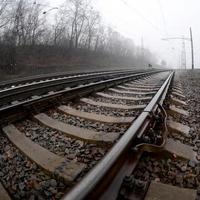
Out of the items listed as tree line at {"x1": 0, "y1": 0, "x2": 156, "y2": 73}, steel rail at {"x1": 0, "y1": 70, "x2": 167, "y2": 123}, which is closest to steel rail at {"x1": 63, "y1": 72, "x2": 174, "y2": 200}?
steel rail at {"x1": 0, "y1": 70, "x2": 167, "y2": 123}

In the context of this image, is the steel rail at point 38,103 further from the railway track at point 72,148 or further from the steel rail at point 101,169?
the steel rail at point 101,169

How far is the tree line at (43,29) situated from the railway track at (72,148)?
45.9ft

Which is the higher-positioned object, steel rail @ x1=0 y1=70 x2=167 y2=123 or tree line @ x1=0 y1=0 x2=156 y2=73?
tree line @ x1=0 y1=0 x2=156 y2=73

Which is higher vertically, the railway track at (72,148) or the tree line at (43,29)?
the tree line at (43,29)

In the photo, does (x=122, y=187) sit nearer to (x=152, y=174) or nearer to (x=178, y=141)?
(x=152, y=174)

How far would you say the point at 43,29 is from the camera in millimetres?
24891

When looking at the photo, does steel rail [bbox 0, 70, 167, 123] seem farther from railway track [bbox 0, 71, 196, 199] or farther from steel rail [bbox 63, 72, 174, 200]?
steel rail [bbox 63, 72, 174, 200]

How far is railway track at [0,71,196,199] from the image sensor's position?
172 cm

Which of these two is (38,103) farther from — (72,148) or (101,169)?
(101,169)

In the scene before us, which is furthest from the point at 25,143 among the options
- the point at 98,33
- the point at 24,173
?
the point at 98,33

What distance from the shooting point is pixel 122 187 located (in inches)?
65.5

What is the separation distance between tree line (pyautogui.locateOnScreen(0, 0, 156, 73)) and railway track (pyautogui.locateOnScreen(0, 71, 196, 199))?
13987 mm

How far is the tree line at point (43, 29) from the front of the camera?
18391 mm

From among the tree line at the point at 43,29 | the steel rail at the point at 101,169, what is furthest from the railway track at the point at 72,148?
the tree line at the point at 43,29
